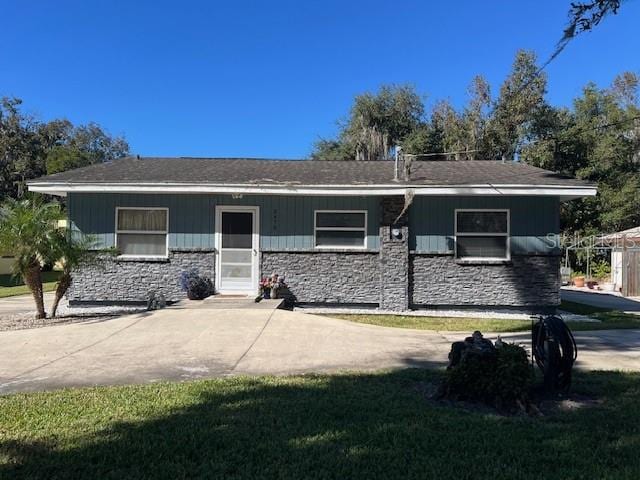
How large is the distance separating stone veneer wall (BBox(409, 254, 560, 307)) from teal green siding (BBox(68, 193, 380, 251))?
67.6 inches

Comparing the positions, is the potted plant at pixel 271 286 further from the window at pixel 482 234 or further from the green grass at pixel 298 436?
the green grass at pixel 298 436

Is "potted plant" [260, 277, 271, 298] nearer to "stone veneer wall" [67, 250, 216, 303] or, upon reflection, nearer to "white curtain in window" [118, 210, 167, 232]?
"stone veneer wall" [67, 250, 216, 303]

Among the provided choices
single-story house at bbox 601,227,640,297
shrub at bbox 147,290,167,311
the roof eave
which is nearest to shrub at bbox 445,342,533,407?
the roof eave

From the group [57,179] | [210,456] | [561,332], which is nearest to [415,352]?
[561,332]

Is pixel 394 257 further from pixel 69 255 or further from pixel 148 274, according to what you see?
pixel 69 255

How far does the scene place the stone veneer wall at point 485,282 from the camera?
42.3 ft

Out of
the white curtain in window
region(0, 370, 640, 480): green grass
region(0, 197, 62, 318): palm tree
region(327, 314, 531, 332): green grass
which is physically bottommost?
region(0, 370, 640, 480): green grass

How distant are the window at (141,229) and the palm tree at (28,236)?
2729 mm

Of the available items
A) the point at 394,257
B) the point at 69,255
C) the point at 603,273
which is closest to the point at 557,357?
the point at 394,257

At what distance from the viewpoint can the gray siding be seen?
510 inches

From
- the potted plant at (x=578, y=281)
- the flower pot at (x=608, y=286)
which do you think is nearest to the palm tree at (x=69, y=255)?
the flower pot at (x=608, y=286)

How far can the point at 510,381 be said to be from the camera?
496 cm

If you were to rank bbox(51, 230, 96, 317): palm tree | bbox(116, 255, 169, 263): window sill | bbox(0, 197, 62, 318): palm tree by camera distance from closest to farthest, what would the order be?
bbox(0, 197, 62, 318): palm tree
bbox(51, 230, 96, 317): palm tree
bbox(116, 255, 169, 263): window sill

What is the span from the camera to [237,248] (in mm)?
13359
